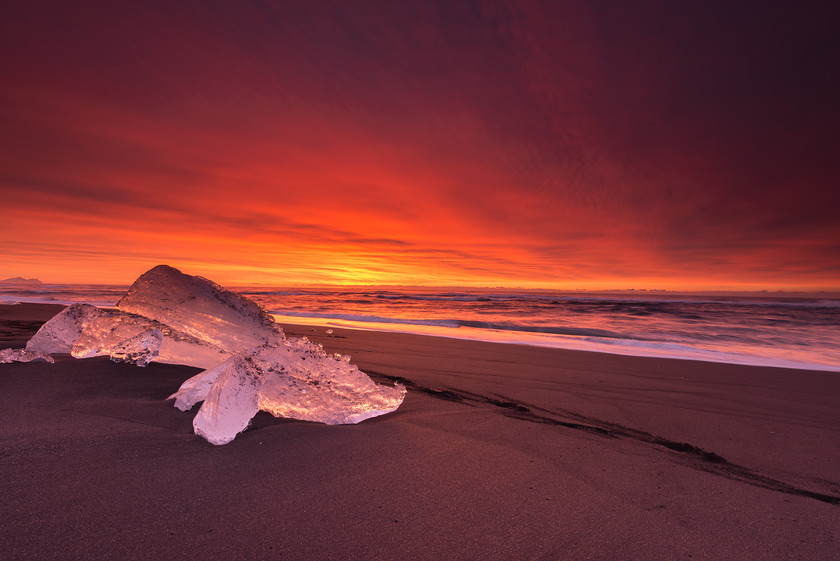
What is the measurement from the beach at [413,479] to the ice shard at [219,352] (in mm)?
103

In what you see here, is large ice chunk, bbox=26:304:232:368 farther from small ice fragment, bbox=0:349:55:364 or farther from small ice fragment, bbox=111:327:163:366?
small ice fragment, bbox=0:349:55:364

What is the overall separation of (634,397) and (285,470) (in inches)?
115

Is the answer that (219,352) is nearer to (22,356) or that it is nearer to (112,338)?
(112,338)

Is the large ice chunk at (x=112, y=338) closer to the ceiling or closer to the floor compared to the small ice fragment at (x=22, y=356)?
closer to the ceiling

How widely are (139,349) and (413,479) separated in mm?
2405

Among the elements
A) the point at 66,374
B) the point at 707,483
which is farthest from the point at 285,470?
the point at 66,374

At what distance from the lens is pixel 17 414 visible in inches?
83.1

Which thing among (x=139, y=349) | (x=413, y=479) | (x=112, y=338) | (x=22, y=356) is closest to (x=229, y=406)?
(x=413, y=479)

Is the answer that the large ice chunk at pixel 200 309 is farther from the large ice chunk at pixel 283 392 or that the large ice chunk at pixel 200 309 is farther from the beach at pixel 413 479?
the large ice chunk at pixel 283 392

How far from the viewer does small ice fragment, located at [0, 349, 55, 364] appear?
9.92ft

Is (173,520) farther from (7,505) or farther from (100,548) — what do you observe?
(7,505)

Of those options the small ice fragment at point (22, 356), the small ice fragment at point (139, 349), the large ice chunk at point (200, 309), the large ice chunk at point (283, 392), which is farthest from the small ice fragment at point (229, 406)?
the small ice fragment at point (22, 356)

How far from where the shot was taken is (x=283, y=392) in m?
2.28

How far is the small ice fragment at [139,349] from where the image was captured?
9.76 ft
